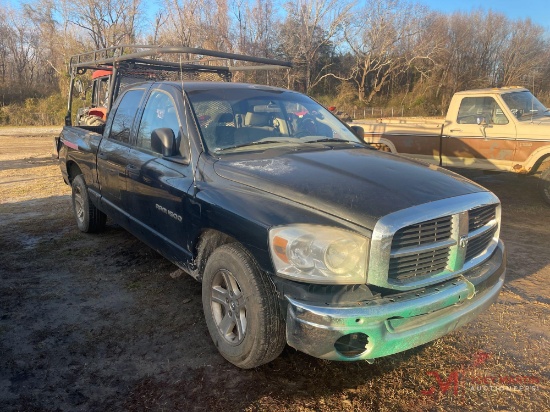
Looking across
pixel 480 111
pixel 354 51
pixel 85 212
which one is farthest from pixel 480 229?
pixel 354 51

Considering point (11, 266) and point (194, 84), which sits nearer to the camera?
point (194, 84)

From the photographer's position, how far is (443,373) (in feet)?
9.74

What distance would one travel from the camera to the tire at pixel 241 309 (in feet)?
8.67

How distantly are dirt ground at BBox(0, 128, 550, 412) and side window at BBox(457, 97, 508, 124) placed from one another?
3.66 m

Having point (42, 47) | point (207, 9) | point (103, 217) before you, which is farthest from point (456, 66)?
point (103, 217)

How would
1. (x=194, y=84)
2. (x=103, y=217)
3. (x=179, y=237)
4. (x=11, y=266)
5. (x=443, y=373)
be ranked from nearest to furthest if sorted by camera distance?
(x=443, y=373)
(x=179, y=237)
(x=194, y=84)
(x=11, y=266)
(x=103, y=217)

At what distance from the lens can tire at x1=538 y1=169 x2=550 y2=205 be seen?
293 inches

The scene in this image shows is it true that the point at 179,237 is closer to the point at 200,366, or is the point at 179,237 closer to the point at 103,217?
the point at 200,366

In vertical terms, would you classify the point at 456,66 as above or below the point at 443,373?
above

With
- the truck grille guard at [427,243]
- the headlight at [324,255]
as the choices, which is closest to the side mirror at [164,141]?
the headlight at [324,255]

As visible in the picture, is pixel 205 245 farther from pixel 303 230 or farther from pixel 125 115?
pixel 125 115

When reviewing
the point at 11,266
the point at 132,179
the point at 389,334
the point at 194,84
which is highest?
the point at 194,84

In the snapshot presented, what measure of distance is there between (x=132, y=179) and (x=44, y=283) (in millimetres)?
1417

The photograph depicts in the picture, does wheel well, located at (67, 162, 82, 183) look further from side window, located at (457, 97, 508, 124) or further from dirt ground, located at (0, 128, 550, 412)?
side window, located at (457, 97, 508, 124)
